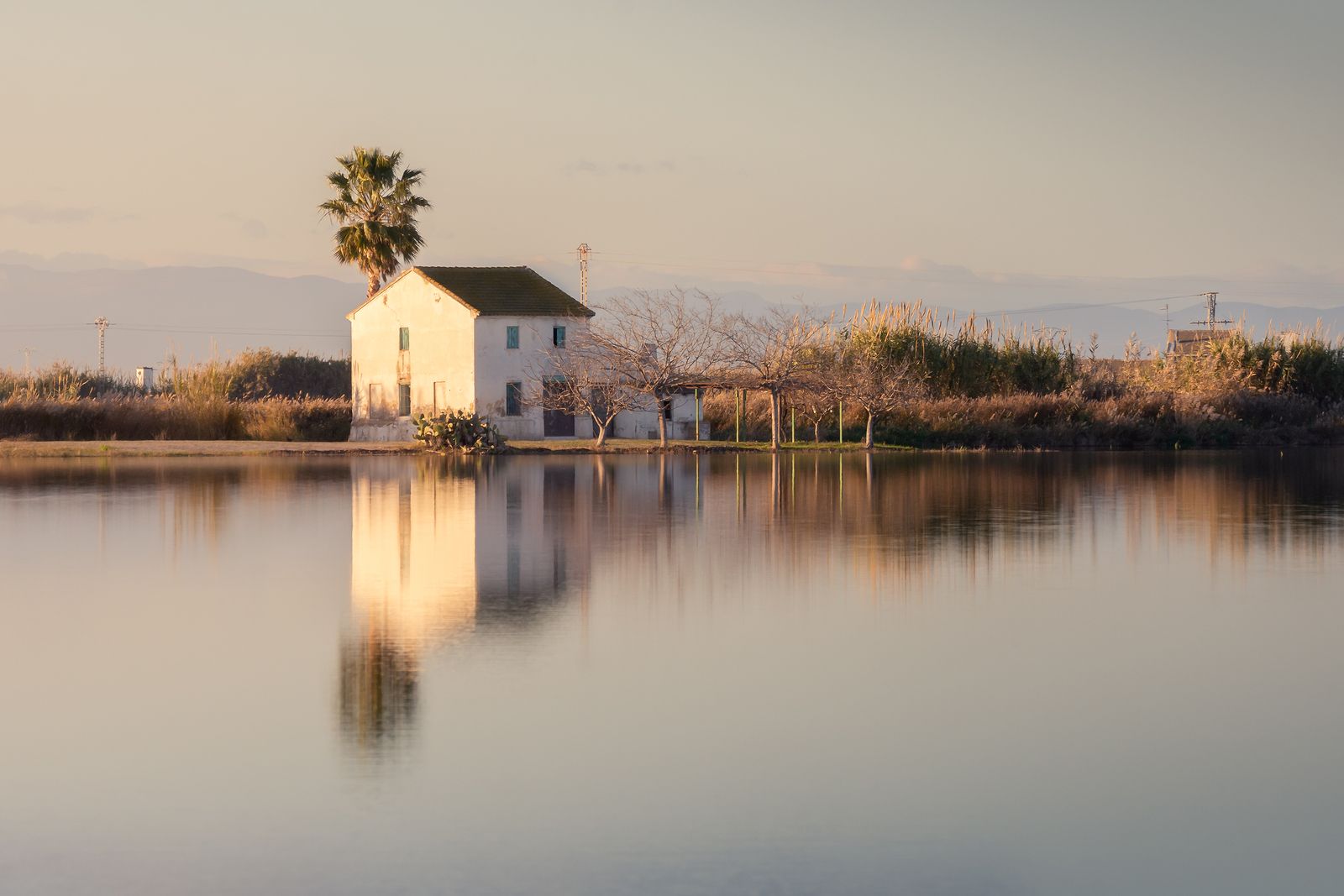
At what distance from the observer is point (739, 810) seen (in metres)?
7.18

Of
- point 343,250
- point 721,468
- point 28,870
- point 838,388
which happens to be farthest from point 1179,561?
point 343,250

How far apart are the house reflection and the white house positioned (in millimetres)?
25702

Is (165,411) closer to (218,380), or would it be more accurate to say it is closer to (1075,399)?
(218,380)

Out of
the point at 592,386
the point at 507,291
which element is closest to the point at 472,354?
the point at 507,291

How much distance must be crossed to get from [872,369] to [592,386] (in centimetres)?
906

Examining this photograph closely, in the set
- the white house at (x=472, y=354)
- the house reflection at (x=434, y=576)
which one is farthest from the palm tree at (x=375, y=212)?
the house reflection at (x=434, y=576)

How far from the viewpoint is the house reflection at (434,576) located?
32.5ft

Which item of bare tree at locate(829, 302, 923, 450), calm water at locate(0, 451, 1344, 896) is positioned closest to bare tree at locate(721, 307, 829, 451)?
bare tree at locate(829, 302, 923, 450)

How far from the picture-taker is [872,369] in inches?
2044

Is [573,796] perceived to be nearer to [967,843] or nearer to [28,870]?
[967,843]

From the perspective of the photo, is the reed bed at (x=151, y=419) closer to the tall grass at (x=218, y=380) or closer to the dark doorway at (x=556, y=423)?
the tall grass at (x=218, y=380)

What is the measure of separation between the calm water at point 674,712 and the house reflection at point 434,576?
0.07 meters

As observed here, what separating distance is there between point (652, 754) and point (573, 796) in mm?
901

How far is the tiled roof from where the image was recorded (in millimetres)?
56938
